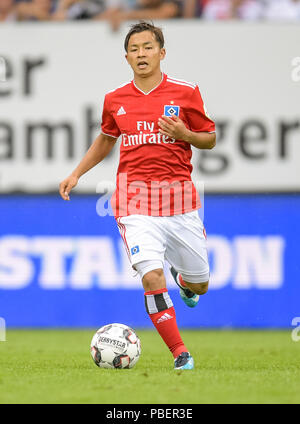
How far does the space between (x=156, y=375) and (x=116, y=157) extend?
23.1 ft

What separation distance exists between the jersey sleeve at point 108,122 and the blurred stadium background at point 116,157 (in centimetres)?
463

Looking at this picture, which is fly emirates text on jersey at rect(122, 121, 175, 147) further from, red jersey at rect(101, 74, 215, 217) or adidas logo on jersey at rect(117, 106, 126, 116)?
adidas logo on jersey at rect(117, 106, 126, 116)

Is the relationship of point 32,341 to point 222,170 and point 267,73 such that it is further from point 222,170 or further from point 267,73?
point 267,73

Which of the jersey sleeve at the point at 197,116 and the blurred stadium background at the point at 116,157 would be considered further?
the blurred stadium background at the point at 116,157

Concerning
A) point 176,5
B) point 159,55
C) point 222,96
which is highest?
point 176,5

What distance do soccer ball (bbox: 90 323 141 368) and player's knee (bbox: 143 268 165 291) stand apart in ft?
1.59

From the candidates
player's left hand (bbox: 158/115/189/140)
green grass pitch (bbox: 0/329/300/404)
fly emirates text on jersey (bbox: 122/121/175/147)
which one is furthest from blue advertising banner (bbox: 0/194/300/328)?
player's left hand (bbox: 158/115/189/140)

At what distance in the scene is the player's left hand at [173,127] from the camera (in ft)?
22.7

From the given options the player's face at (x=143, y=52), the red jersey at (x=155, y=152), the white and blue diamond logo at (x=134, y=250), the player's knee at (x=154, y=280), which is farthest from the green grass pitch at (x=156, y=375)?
the player's face at (x=143, y=52)

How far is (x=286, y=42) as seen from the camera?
1376 cm

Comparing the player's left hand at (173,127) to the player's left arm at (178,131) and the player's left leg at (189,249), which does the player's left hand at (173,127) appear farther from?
the player's left leg at (189,249)

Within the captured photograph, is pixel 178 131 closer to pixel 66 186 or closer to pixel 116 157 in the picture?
pixel 66 186
